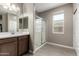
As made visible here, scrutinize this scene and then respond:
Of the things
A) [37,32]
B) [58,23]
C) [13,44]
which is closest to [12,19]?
[13,44]

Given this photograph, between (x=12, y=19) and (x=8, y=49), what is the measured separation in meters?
1.18

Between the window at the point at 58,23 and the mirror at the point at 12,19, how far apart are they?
1975 mm

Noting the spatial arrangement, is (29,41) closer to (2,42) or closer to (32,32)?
(32,32)

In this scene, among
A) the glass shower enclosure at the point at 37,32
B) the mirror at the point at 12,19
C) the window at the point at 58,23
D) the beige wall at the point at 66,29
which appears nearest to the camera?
the mirror at the point at 12,19

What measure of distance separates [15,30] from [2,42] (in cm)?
104

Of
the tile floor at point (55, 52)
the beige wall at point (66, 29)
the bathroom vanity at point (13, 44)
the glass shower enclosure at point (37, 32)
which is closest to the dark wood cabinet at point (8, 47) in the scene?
the bathroom vanity at point (13, 44)

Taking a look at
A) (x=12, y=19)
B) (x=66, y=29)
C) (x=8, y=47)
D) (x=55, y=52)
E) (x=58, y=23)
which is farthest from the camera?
(x=58, y=23)

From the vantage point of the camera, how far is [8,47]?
1759 mm

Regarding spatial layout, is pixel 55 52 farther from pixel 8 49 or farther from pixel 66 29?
pixel 8 49

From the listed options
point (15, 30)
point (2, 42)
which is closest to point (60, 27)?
point (15, 30)

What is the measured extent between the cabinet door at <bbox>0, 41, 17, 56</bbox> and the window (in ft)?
8.77

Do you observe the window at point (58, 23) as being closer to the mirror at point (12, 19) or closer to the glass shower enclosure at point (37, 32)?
the glass shower enclosure at point (37, 32)

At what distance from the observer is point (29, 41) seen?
2584 mm

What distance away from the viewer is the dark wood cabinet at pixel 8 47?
63.9 inches
